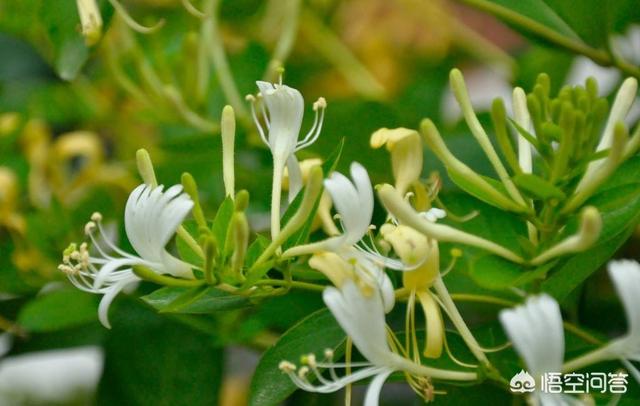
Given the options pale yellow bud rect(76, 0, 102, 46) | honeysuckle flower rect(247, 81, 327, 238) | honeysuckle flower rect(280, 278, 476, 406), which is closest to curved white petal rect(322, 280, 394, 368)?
honeysuckle flower rect(280, 278, 476, 406)

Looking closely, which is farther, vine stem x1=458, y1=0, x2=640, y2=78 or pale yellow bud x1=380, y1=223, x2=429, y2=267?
vine stem x1=458, y1=0, x2=640, y2=78

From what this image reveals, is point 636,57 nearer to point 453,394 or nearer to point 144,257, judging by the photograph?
point 453,394

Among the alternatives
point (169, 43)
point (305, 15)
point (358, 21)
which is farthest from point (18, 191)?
point (358, 21)

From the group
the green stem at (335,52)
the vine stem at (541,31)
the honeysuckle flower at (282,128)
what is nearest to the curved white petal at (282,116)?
the honeysuckle flower at (282,128)

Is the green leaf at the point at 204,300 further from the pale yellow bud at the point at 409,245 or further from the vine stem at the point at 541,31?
the vine stem at the point at 541,31

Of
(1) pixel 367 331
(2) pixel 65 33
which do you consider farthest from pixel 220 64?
(1) pixel 367 331

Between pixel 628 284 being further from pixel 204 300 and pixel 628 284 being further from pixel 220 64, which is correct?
pixel 220 64

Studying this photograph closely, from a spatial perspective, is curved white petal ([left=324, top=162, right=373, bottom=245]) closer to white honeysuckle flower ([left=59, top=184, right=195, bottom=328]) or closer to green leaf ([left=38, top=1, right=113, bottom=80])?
white honeysuckle flower ([left=59, top=184, right=195, bottom=328])
